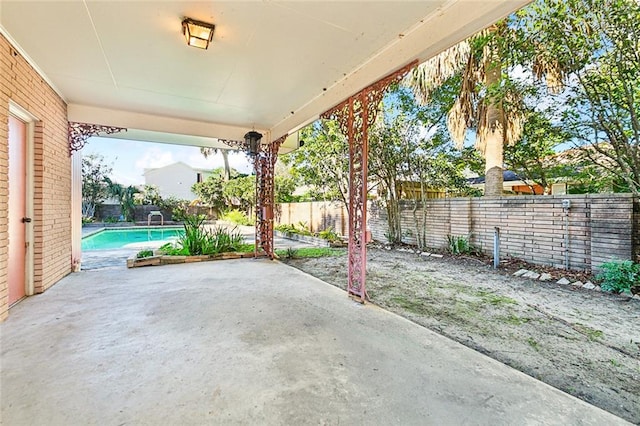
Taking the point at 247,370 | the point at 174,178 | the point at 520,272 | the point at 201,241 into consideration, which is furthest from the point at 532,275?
the point at 174,178

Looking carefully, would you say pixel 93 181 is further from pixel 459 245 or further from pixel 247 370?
pixel 247 370

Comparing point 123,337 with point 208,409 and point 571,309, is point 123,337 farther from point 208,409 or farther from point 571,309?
point 571,309

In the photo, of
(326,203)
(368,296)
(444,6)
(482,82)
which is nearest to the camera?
(444,6)

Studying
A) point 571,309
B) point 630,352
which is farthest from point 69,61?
point 571,309

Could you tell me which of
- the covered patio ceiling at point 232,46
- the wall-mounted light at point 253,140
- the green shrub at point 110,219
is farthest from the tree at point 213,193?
the covered patio ceiling at point 232,46

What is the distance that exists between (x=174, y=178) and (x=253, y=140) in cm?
2357

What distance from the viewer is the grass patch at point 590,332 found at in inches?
103

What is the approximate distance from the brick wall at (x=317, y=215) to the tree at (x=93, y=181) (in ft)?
28.1

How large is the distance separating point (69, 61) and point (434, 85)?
6.40 m

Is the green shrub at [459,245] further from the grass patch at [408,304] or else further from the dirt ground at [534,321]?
the grass patch at [408,304]

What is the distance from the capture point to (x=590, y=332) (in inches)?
106

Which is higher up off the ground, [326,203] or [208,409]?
[326,203]

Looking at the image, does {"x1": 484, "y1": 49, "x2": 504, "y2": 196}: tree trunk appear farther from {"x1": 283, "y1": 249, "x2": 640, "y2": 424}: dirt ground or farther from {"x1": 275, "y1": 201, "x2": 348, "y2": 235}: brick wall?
{"x1": 275, "y1": 201, "x2": 348, "y2": 235}: brick wall

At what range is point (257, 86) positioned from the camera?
12.9 feet
